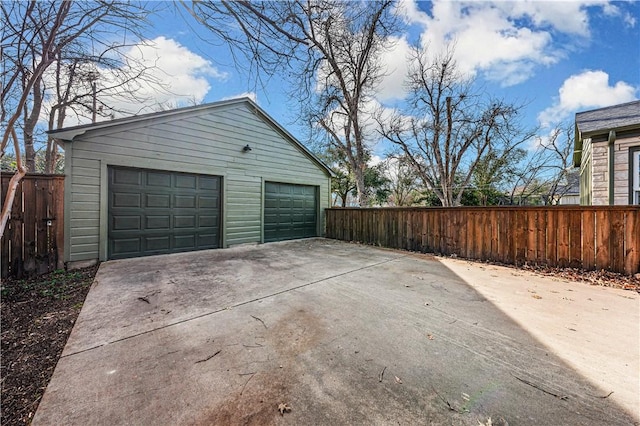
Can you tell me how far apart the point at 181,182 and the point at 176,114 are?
1.64m

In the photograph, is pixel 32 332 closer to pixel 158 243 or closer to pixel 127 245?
pixel 127 245

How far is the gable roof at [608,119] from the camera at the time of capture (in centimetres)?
541

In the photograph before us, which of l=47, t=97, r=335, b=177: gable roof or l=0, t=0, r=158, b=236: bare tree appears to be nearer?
l=0, t=0, r=158, b=236: bare tree

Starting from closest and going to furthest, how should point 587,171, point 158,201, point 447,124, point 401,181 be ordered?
1. point 158,201
2. point 587,171
3. point 447,124
4. point 401,181

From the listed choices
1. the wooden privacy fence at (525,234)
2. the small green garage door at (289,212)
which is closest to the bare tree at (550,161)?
the wooden privacy fence at (525,234)

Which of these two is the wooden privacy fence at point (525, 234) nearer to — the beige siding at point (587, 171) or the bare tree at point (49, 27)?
the beige siding at point (587, 171)

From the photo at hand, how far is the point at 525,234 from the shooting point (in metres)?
5.12

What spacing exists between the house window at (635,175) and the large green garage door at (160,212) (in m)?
9.49

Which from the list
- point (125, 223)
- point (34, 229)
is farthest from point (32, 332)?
point (125, 223)

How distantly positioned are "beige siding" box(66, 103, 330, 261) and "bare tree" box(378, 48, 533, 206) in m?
7.16

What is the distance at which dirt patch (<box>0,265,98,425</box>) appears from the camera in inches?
60.8

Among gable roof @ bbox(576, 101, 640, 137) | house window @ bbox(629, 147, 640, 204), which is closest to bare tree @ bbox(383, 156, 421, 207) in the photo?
gable roof @ bbox(576, 101, 640, 137)

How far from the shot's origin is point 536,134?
1266 cm

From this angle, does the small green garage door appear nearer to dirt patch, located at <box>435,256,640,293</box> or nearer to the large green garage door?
the large green garage door
